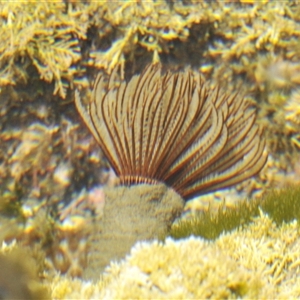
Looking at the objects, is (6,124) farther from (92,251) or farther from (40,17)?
(92,251)

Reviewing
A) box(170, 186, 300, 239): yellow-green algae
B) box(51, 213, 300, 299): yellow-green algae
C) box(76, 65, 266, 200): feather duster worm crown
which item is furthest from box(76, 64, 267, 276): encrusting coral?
box(51, 213, 300, 299): yellow-green algae

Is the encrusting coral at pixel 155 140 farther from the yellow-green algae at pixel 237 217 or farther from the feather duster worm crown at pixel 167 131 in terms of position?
the yellow-green algae at pixel 237 217

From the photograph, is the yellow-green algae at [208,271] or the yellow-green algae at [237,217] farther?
the yellow-green algae at [237,217]

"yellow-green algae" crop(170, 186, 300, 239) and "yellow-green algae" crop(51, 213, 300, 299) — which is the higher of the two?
"yellow-green algae" crop(51, 213, 300, 299)

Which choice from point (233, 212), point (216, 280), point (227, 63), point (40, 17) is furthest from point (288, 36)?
point (216, 280)

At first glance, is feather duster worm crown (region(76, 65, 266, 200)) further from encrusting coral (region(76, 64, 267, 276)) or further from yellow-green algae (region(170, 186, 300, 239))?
yellow-green algae (region(170, 186, 300, 239))

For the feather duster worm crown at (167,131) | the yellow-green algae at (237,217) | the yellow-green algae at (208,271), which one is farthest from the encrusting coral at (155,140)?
the yellow-green algae at (208,271)
